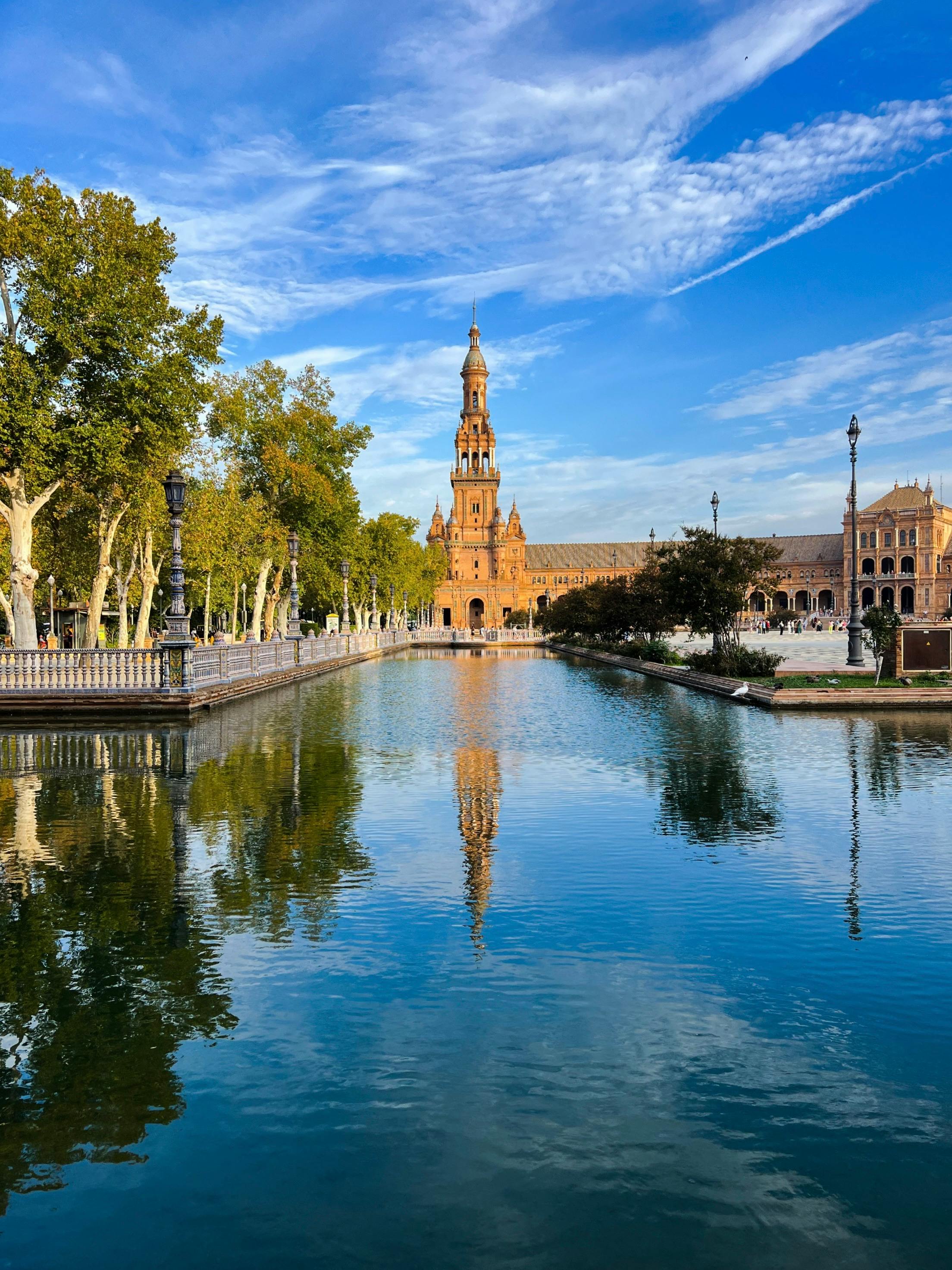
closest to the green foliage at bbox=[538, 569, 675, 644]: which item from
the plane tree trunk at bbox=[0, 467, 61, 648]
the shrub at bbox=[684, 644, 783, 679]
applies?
the shrub at bbox=[684, 644, 783, 679]

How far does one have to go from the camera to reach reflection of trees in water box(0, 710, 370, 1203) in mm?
4516

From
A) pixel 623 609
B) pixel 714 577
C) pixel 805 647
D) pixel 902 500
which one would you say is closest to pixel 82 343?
pixel 714 577

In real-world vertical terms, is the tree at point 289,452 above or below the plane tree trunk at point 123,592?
above

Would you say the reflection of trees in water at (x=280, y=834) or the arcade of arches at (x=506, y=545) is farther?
the arcade of arches at (x=506, y=545)

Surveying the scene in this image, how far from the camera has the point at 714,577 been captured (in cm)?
3111

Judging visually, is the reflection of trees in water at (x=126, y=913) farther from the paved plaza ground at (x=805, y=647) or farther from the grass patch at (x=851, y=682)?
the paved plaza ground at (x=805, y=647)

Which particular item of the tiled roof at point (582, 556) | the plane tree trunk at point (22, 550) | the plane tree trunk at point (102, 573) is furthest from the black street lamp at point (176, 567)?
the tiled roof at point (582, 556)

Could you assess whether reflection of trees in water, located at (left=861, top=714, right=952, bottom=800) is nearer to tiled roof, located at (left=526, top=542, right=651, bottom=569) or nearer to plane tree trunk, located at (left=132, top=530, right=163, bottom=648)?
plane tree trunk, located at (left=132, top=530, right=163, bottom=648)

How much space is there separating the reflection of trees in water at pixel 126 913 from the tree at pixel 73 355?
12.5 meters

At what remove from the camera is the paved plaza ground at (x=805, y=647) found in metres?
34.6

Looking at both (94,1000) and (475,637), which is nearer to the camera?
(94,1000)

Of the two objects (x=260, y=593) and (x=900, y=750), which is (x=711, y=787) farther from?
(x=260, y=593)

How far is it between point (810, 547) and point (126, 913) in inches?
7684

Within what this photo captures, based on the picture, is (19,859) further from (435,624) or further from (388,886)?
(435,624)
